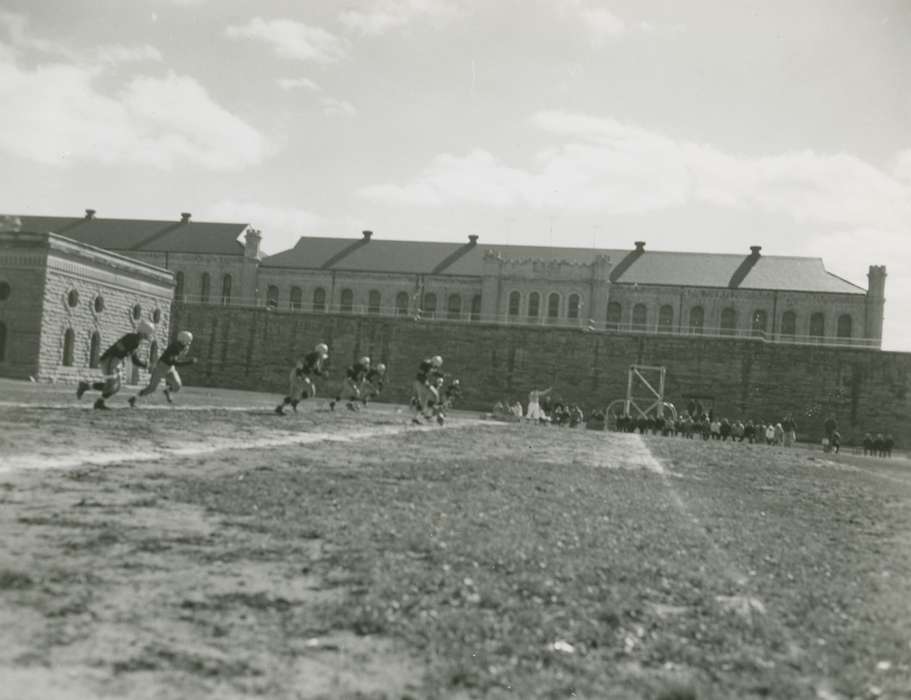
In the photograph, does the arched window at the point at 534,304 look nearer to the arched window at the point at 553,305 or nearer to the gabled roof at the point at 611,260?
the arched window at the point at 553,305

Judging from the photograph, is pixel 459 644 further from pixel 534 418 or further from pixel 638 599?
pixel 534 418

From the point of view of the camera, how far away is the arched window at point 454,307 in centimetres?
5978

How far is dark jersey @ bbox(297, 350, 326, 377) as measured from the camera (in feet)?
67.1

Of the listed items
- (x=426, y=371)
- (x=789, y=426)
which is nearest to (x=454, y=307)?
(x=789, y=426)

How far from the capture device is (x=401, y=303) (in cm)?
6091

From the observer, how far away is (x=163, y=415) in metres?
15.4

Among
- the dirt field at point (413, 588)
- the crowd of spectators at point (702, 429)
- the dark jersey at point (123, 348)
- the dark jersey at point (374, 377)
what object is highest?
the dark jersey at point (123, 348)

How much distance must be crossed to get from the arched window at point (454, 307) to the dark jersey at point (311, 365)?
3920 cm

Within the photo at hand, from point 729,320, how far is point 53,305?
127 ft

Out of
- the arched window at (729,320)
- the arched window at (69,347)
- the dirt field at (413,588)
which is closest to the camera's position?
the dirt field at (413,588)

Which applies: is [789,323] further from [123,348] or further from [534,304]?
[123,348]

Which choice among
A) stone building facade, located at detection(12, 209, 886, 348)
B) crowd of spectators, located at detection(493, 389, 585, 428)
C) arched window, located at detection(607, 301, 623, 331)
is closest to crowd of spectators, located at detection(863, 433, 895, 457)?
crowd of spectators, located at detection(493, 389, 585, 428)

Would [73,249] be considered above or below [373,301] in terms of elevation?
below

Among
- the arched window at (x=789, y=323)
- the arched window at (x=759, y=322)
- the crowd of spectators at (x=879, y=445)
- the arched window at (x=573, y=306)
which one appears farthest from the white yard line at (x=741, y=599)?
the arched window at (x=789, y=323)
